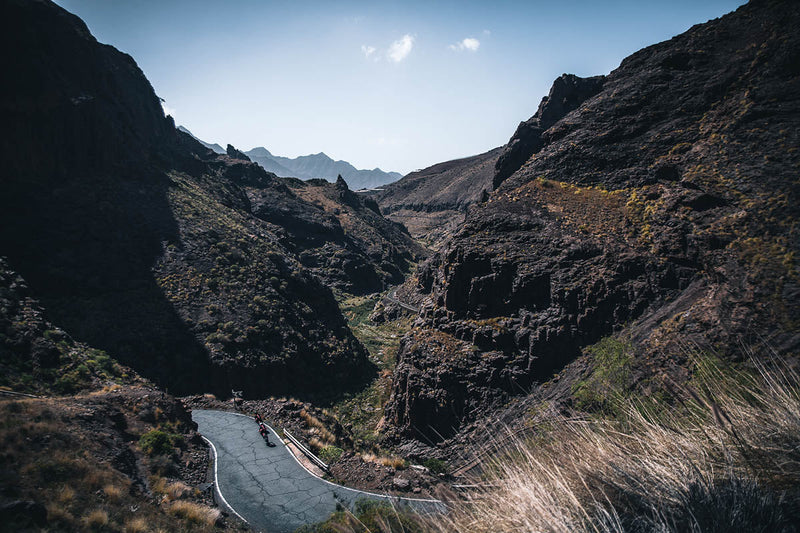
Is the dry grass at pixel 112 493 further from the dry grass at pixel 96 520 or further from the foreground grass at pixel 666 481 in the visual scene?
the foreground grass at pixel 666 481

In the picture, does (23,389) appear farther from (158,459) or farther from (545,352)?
(545,352)

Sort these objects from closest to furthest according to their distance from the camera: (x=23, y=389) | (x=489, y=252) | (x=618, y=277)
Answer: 1. (x=23, y=389)
2. (x=618, y=277)
3. (x=489, y=252)

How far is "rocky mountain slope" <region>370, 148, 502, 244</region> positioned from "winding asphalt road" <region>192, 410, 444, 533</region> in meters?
80.2

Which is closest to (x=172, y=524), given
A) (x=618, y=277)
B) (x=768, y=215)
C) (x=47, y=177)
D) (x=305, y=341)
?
(x=618, y=277)

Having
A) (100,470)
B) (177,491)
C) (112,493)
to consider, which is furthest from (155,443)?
(112,493)

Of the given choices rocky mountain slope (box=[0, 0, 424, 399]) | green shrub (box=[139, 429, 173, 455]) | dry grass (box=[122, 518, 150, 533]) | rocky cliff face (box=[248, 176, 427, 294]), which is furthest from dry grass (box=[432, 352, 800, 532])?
rocky cliff face (box=[248, 176, 427, 294])

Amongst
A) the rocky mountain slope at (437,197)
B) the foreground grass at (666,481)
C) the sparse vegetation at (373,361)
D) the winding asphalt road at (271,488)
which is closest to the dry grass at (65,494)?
the winding asphalt road at (271,488)

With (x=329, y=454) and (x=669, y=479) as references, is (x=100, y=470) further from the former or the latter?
(x=669, y=479)

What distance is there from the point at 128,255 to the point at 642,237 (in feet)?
118

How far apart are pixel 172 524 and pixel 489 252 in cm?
1779

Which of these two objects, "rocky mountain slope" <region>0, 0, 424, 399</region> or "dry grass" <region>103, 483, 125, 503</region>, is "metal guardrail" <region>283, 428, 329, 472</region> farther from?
"rocky mountain slope" <region>0, 0, 424, 399</region>

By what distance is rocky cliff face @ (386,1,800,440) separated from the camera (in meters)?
11.6

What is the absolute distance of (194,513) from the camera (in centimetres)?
785

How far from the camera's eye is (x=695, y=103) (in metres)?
18.5
